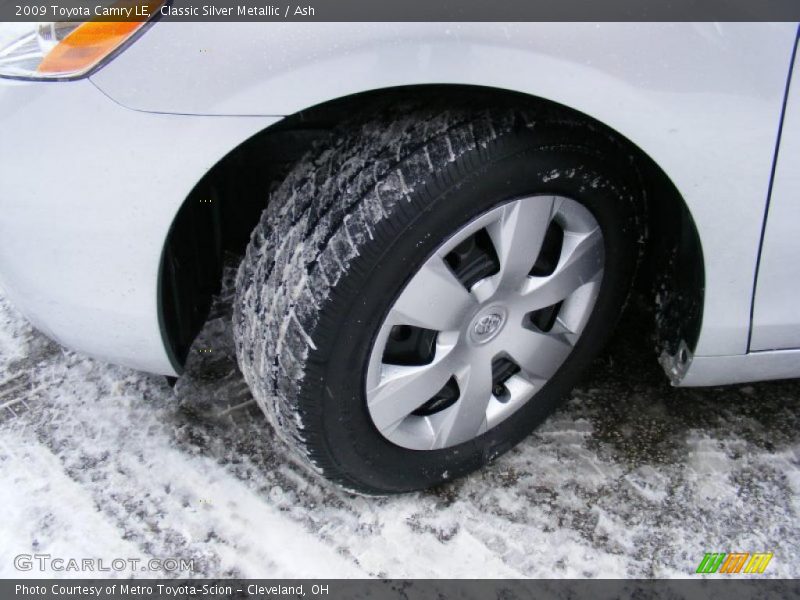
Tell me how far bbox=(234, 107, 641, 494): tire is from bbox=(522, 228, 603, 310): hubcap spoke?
0.12 feet

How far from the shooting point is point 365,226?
1.42 m

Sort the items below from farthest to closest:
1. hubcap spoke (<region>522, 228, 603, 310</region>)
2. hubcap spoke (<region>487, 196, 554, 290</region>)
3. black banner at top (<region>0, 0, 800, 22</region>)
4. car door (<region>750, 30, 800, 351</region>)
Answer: hubcap spoke (<region>522, 228, 603, 310</region>)
hubcap spoke (<region>487, 196, 554, 290</region>)
car door (<region>750, 30, 800, 351</region>)
black banner at top (<region>0, 0, 800, 22</region>)

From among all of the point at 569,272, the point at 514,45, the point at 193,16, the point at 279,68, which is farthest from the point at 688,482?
the point at 193,16

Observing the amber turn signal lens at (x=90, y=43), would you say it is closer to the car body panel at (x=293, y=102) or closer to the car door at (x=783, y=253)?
the car body panel at (x=293, y=102)

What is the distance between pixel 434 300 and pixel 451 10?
55 cm

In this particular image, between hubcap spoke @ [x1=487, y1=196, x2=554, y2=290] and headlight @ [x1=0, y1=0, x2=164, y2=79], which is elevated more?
headlight @ [x1=0, y1=0, x2=164, y2=79]

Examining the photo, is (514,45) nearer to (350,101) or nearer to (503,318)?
(350,101)

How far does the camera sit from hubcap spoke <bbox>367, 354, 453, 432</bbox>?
1607mm

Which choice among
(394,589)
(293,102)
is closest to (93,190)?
(293,102)

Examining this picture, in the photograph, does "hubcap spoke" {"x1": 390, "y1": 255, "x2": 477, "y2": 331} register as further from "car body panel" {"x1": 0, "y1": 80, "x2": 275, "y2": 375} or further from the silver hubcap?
"car body panel" {"x1": 0, "y1": 80, "x2": 275, "y2": 375}

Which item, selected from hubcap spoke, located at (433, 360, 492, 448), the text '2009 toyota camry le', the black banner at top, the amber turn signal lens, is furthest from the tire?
the amber turn signal lens

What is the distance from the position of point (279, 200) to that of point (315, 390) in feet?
1.33

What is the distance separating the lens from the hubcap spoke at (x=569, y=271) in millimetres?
1650

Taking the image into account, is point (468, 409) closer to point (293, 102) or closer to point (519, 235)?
point (519, 235)
